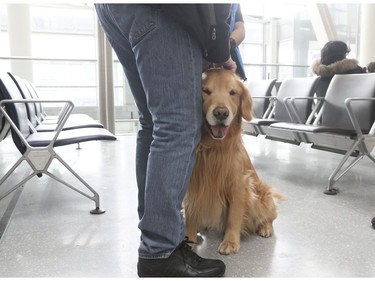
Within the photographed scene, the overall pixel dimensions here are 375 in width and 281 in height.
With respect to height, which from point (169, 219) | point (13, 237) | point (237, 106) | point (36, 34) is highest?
point (36, 34)

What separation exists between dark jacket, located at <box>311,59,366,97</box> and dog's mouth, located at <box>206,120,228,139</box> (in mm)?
2385

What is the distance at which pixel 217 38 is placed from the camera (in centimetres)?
106

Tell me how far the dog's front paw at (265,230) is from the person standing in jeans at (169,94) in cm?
55

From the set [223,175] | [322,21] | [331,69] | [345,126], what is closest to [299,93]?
[331,69]

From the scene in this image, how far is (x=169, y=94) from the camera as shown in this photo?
3.27 feet

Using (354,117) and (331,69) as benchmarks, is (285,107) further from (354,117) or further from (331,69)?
(354,117)

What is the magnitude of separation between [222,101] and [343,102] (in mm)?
1772

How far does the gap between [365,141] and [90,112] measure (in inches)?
165

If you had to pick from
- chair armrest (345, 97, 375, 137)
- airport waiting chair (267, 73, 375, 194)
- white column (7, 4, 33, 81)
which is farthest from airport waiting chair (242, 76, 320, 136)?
white column (7, 4, 33, 81)

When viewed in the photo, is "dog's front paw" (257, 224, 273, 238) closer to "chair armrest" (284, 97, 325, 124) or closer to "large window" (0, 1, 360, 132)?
"chair armrest" (284, 97, 325, 124)

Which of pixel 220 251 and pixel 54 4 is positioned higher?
pixel 54 4

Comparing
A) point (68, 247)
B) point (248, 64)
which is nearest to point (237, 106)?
point (68, 247)

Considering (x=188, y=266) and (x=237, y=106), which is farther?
(x=237, y=106)

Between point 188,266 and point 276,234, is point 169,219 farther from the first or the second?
point 276,234
